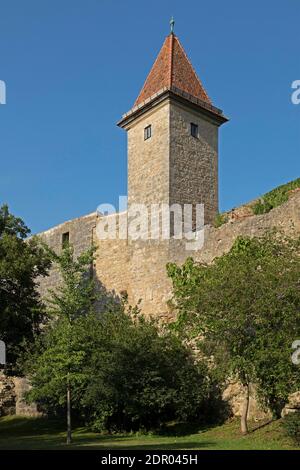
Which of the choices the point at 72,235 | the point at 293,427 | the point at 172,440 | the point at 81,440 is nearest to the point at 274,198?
the point at 172,440

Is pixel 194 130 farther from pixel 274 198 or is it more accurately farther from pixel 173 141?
pixel 274 198

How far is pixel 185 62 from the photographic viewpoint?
27.2m

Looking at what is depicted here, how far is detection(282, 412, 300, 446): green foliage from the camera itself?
12.2 meters

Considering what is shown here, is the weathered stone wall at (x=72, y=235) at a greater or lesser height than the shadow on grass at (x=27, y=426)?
greater

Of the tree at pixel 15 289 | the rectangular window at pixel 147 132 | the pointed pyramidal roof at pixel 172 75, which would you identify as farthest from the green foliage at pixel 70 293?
the pointed pyramidal roof at pixel 172 75

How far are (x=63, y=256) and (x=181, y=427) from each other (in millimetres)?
6166

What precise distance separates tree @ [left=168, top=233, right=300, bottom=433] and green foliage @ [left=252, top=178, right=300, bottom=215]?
11.7 ft

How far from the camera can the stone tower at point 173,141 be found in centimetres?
2389

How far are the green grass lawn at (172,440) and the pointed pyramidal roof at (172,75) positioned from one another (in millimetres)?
14392

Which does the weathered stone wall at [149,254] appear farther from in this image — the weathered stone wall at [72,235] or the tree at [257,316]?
the tree at [257,316]

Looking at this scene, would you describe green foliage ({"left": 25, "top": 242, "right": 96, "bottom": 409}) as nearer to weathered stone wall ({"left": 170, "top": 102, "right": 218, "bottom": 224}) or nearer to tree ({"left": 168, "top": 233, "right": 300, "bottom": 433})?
tree ({"left": 168, "top": 233, "right": 300, "bottom": 433})

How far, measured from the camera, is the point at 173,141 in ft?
78.7

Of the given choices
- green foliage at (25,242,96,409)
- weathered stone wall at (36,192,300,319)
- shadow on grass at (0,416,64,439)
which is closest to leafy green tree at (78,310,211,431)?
green foliage at (25,242,96,409)

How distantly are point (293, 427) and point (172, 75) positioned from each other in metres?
17.6
